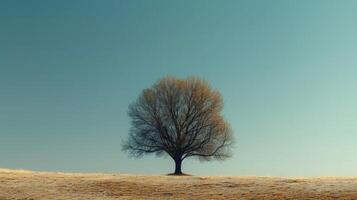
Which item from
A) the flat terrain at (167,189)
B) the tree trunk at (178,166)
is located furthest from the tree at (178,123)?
the flat terrain at (167,189)

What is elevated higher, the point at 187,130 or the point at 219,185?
the point at 187,130

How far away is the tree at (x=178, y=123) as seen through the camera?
230 feet

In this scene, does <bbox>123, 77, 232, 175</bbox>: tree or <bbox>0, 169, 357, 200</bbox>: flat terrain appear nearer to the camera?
<bbox>0, 169, 357, 200</bbox>: flat terrain

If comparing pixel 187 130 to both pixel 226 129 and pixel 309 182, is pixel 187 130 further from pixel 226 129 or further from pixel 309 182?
pixel 309 182

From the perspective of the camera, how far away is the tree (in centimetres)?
7025

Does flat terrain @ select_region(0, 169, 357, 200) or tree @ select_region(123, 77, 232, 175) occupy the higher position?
tree @ select_region(123, 77, 232, 175)

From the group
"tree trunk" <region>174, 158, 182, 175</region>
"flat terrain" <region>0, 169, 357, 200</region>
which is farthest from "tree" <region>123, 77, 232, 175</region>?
"flat terrain" <region>0, 169, 357, 200</region>

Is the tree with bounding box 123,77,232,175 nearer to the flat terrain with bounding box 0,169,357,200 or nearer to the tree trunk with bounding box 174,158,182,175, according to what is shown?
the tree trunk with bounding box 174,158,182,175

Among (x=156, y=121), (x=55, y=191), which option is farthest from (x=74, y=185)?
(x=156, y=121)

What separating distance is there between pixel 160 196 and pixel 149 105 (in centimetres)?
3187

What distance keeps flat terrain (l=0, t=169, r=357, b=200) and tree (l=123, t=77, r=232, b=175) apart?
2162 centimetres

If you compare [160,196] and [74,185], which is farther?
[74,185]

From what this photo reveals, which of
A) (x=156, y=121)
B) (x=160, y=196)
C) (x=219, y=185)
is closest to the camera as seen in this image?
(x=160, y=196)

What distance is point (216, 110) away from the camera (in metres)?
71.9
